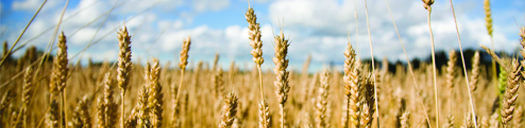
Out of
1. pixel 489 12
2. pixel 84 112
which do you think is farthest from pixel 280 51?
pixel 489 12

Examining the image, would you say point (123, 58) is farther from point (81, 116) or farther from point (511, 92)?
point (511, 92)

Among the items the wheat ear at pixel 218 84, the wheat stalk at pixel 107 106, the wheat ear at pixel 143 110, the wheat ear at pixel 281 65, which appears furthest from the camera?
the wheat ear at pixel 218 84

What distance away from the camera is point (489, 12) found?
2594 millimetres

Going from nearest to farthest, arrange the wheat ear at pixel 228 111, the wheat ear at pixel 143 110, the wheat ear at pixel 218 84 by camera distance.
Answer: the wheat ear at pixel 228 111
the wheat ear at pixel 143 110
the wheat ear at pixel 218 84

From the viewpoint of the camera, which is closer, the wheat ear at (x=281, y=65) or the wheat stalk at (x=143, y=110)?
the wheat ear at (x=281, y=65)

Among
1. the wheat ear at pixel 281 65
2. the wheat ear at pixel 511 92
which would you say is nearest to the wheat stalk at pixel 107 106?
the wheat ear at pixel 281 65

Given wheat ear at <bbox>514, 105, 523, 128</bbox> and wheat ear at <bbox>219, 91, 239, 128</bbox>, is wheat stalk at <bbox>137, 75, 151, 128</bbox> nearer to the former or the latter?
wheat ear at <bbox>219, 91, 239, 128</bbox>

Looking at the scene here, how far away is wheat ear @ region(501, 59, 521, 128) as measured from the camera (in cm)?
126

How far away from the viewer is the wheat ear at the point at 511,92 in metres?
1.26

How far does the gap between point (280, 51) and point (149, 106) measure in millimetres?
810

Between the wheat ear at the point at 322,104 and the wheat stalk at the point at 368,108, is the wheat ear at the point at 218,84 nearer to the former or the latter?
the wheat ear at the point at 322,104

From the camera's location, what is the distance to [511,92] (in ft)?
4.33

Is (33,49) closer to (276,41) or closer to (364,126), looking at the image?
(276,41)

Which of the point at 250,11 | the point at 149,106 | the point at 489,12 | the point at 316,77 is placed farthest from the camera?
the point at 316,77
